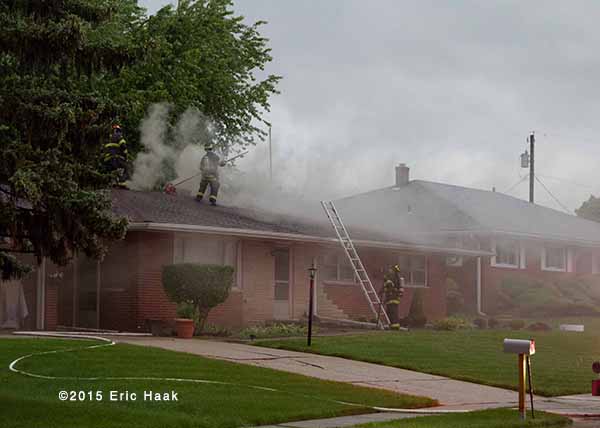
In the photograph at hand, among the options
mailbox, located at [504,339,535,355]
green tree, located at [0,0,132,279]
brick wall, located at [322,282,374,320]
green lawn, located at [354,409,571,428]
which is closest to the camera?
green tree, located at [0,0,132,279]

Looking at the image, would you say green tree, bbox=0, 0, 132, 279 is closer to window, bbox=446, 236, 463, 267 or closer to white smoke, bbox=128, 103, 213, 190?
white smoke, bbox=128, 103, 213, 190

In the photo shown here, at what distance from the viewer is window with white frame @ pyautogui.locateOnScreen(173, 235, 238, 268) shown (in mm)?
26297

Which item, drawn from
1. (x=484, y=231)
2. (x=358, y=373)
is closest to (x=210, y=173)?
(x=358, y=373)

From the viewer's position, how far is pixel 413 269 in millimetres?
34312

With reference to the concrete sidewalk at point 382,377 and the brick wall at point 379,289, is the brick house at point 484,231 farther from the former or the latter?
the concrete sidewalk at point 382,377

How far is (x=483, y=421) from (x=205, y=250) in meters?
14.5

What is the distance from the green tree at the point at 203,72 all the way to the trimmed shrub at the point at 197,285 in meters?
12.2

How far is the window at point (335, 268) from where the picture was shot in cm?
3083

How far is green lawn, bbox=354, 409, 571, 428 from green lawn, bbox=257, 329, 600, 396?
382cm

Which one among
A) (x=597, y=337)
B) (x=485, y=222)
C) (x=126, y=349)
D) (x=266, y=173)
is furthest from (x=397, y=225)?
(x=126, y=349)

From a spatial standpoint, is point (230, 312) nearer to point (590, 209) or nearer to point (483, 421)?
point (483, 421)

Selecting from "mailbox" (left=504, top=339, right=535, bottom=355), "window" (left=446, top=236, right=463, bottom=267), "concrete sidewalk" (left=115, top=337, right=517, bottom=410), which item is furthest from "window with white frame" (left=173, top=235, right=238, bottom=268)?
"window" (left=446, top=236, right=463, bottom=267)

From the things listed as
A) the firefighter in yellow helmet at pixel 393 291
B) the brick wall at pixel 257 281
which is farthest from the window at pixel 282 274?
the firefighter in yellow helmet at pixel 393 291

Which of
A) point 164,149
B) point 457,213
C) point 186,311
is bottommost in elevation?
point 186,311
